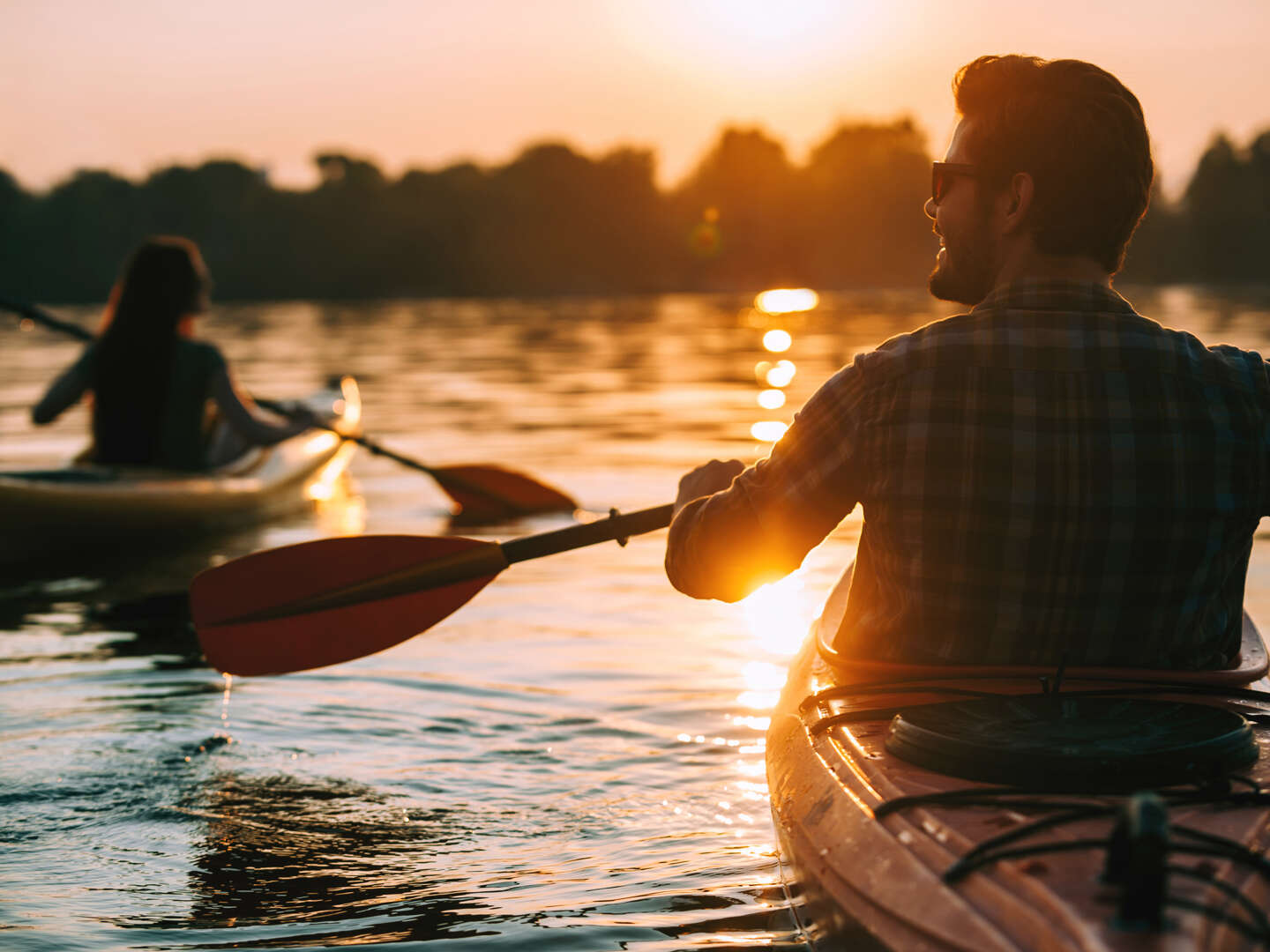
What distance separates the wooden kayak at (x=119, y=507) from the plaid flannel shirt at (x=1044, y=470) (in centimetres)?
553

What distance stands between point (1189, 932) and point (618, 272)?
296 ft

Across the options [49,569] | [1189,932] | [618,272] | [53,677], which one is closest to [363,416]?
[49,569]

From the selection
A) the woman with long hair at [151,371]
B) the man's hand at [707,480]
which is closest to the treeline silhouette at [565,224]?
the woman with long hair at [151,371]

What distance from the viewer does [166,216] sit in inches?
3428

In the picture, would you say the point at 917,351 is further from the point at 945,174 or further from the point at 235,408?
the point at 235,408

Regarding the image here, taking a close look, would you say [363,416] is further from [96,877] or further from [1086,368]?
[1086,368]

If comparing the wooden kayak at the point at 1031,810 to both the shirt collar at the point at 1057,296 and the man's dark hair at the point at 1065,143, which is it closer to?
the shirt collar at the point at 1057,296

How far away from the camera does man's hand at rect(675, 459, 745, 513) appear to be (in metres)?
2.87

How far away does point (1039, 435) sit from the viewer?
7.45 feet

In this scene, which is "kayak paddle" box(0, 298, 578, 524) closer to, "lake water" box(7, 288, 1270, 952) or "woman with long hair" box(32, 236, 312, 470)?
"lake water" box(7, 288, 1270, 952)

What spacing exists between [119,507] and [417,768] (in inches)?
146

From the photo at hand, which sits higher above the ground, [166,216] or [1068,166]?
[166,216]

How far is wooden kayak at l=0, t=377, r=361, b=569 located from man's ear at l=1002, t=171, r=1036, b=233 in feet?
18.8

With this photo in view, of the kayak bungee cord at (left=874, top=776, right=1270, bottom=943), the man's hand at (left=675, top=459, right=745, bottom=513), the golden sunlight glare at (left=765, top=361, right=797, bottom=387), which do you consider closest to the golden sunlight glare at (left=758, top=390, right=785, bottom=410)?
the golden sunlight glare at (left=765, top=361, right=797, bottom=387)
